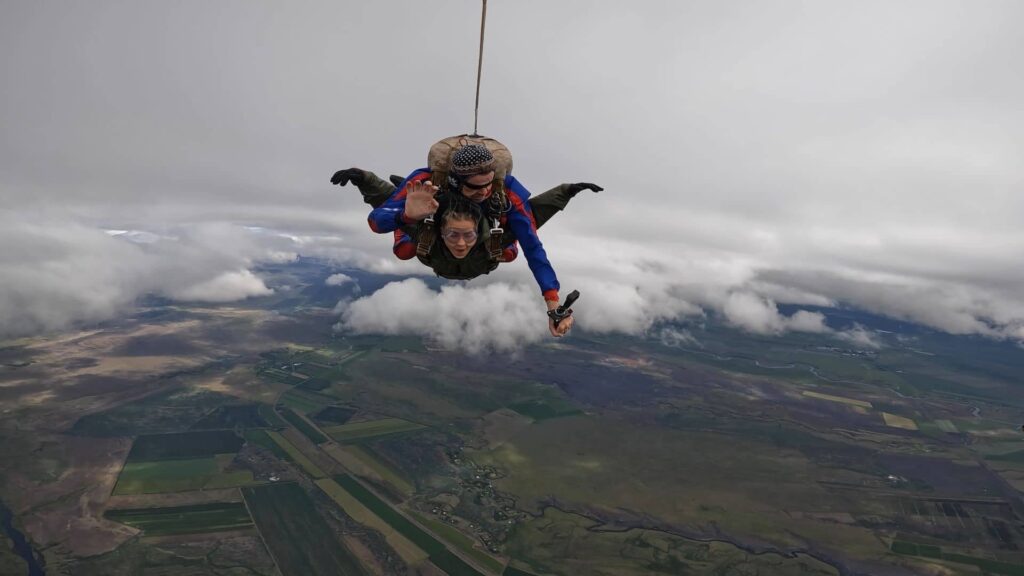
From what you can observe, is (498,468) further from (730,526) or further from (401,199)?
(401,199)

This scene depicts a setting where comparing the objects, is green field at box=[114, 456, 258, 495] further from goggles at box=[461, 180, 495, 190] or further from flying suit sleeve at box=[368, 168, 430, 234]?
goggles at box=[461, 180, 495, 190]

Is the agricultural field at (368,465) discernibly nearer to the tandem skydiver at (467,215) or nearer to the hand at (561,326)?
the tandem skydiver at (467,215)

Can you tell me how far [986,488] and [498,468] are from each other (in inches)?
8167

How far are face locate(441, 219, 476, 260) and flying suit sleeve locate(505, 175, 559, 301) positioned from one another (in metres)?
1.03

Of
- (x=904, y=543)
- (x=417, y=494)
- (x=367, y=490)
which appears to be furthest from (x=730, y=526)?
(x=367, y=490)

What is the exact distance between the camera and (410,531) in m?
130

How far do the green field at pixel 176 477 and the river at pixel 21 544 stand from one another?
2235cm

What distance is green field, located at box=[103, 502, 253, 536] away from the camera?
118250mm

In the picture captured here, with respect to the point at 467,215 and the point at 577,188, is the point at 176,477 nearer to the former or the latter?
the point at 467,215

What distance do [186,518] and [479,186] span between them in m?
162

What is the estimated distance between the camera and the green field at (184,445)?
16538 cm

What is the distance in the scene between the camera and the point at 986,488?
7303 inches

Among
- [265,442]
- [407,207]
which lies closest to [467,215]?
[407,207]

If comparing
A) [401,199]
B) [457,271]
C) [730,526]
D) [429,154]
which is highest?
[429,154]
